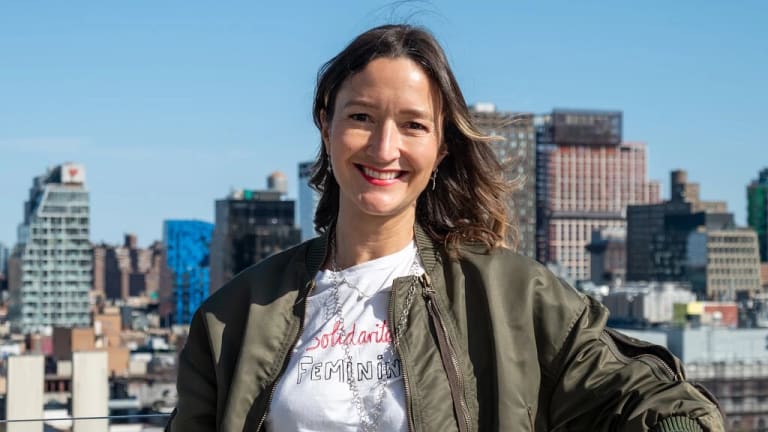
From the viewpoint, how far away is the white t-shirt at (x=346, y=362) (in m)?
2.19

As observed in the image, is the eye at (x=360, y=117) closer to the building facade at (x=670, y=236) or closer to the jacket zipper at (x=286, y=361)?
the jacket zipper at (x=286, y=361)

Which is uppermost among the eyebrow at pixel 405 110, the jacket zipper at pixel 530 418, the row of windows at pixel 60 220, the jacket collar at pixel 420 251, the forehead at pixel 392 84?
the row of windows at pixel 60 220

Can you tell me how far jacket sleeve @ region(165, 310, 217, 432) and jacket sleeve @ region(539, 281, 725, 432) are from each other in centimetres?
49

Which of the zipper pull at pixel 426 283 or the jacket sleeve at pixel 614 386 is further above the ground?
the zipper pull at pixel 426 283

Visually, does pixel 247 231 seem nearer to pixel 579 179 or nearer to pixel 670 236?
pixel 670 236

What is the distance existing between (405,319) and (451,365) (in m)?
0.10

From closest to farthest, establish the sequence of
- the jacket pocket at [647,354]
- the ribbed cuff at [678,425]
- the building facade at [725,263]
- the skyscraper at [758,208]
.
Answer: the ribbed cuff at [678,425] < the jacket pocket at [647,354] < the building facade at [725,263] < the skyscraper at [758,208]

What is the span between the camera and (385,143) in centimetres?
224

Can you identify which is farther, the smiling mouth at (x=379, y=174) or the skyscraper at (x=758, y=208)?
Answer: the skyscraper at (x=758, y=208)

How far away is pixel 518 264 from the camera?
2234 millimetres

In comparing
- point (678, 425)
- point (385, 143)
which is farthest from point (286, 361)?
point (678, 425)

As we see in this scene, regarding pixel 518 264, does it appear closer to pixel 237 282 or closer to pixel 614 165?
pixel 237 282

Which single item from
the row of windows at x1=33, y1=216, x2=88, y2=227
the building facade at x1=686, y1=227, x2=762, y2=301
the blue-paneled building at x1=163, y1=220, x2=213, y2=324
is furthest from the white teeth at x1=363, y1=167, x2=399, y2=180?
the row of windows at x1=33, y1=216, x2=88, y2=227

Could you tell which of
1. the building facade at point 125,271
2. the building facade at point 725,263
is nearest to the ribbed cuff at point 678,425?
the building facade at point 725,263
